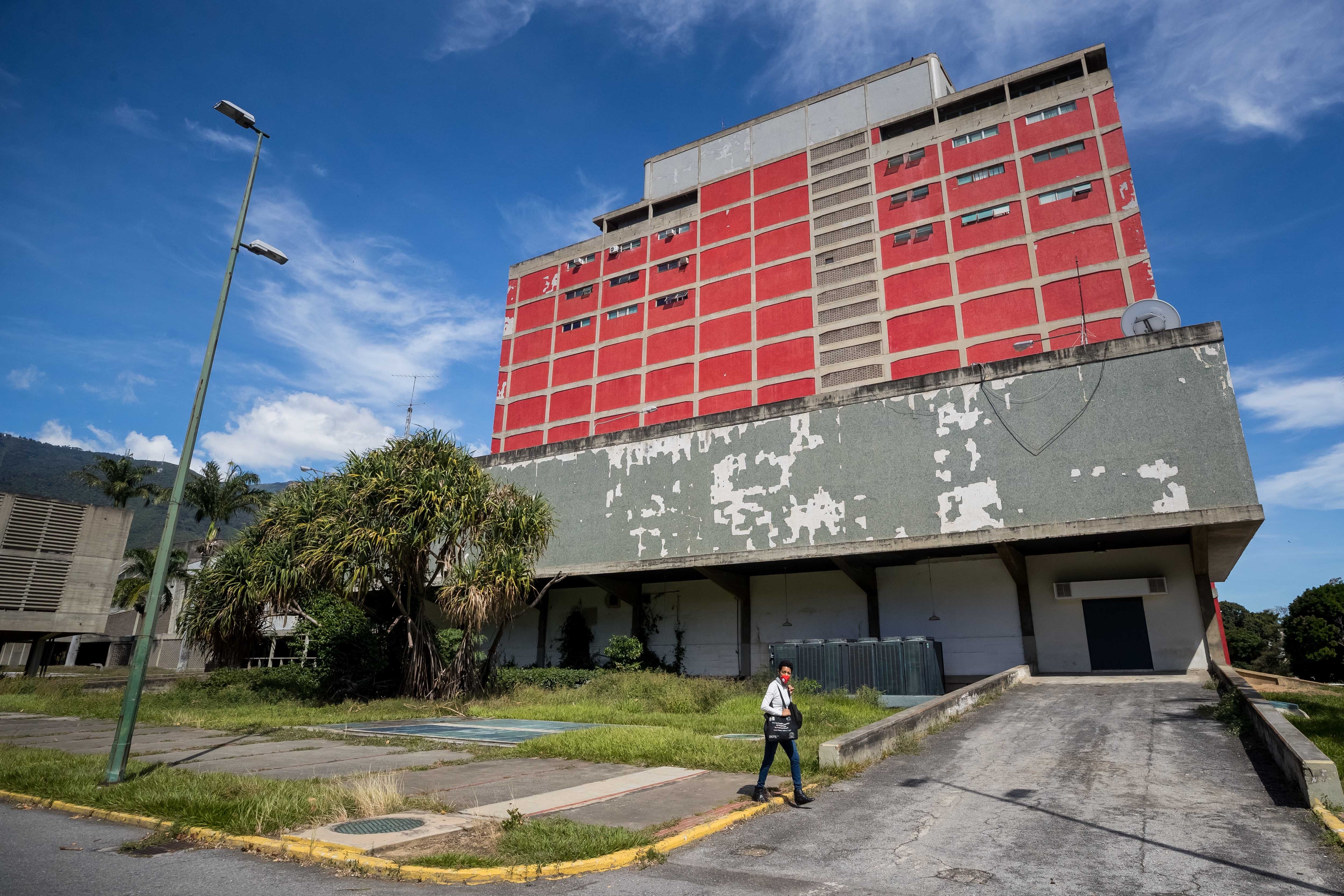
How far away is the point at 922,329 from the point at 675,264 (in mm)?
18196

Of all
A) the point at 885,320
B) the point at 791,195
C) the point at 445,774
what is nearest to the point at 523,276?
the point at 791,195

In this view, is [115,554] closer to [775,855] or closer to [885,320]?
[775,855]

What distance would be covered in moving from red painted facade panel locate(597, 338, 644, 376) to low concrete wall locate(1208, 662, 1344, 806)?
41.4m

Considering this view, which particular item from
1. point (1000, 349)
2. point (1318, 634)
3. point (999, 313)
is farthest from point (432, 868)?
point (1318, 634)

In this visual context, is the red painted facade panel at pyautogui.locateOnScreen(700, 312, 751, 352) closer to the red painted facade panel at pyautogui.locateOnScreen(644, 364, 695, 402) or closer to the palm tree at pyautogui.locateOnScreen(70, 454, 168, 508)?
the red painted facade panel at pyautogui.locateOnScreen(644, 364, 695, 402)

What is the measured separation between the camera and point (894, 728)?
10625 mm

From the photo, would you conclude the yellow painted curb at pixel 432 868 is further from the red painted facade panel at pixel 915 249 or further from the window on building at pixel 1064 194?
the red painted facade panel at pixel 915 249

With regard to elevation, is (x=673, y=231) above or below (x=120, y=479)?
above

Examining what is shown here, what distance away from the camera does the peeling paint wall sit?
57.8 ft

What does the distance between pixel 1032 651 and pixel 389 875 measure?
66.2 feet

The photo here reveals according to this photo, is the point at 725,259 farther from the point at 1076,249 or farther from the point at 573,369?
the point at 1076,249

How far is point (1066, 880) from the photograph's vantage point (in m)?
5.30

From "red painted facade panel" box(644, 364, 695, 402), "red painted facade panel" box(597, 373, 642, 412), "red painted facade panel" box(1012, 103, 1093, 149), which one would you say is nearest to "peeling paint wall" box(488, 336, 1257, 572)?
"red painted facade panel" box(644, 364, 695, 402)

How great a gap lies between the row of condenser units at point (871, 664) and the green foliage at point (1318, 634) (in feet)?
147
